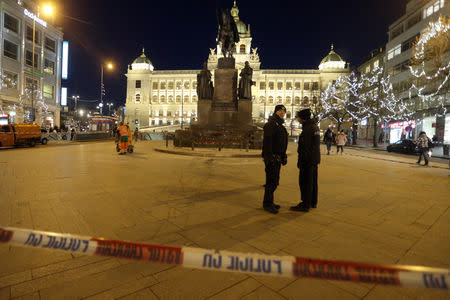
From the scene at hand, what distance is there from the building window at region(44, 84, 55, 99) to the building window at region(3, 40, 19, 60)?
6.13m

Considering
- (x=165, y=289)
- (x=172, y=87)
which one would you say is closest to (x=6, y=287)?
(x=165, y=289)

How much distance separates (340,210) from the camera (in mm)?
4305

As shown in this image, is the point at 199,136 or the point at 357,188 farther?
the point at 199,136

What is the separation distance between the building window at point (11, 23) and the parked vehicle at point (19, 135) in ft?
77.4

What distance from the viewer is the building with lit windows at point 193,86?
258 ft

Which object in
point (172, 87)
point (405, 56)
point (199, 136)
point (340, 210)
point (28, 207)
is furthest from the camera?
point (172, 87)

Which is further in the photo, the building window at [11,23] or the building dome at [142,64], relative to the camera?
the building dome at [142,64]

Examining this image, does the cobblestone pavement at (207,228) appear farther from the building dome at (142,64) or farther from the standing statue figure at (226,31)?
the building dome at (142,64)

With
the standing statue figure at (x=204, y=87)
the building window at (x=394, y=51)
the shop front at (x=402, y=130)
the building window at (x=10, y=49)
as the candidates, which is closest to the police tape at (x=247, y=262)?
the standing statue figure at (x=204, y=87)

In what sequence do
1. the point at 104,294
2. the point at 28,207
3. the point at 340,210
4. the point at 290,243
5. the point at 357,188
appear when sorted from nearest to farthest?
1. the point at 104,294
2. the point at 290,243
3. the point at 28,207
4. the point at 340,210
5. the point at 357,188

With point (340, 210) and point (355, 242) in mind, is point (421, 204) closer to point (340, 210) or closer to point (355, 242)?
point (340, 210)

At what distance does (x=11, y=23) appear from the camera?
32.0 meters

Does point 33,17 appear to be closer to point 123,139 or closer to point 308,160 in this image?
point 123,139

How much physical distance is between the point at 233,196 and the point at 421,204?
380 cm
